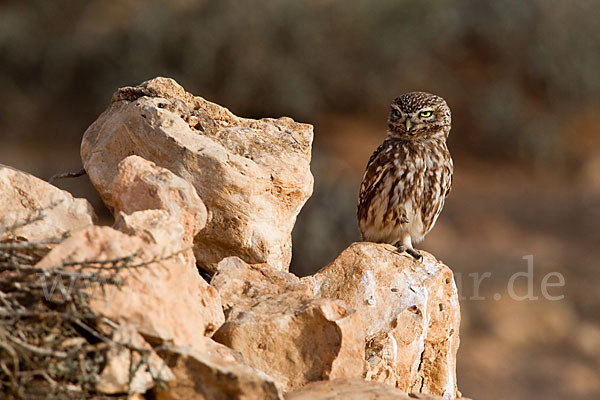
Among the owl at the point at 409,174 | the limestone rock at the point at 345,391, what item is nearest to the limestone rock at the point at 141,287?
the limestone rock at the point at 345,391

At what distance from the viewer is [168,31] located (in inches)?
719

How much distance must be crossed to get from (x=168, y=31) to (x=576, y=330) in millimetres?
10085

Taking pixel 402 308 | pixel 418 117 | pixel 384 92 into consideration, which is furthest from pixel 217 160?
pixel 384 92

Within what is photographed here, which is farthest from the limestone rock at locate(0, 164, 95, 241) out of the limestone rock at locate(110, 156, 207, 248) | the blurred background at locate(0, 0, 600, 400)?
the blurred background at locate(0, 0, 600, 400)

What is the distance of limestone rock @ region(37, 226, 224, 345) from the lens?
127 inches

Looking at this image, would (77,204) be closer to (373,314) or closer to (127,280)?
(127,280)

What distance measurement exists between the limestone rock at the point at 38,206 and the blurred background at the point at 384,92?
9729mm

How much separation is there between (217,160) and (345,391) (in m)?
1.47

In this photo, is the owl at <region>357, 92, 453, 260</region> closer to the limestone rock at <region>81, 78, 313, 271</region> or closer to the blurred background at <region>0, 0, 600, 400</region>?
the limestone rock at <region>81, 78, 313, 271</region>

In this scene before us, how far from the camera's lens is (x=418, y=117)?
21.7 feet

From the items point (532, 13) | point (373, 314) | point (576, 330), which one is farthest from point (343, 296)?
point (532, 13)

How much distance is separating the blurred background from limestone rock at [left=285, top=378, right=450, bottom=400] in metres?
9.96

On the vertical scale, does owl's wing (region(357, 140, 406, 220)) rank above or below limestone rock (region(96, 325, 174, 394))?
above

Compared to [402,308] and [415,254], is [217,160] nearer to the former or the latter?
[402,308]
